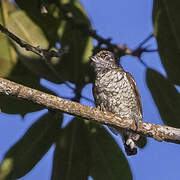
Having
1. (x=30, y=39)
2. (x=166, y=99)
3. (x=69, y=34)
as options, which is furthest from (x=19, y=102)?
(x=166, y=99)

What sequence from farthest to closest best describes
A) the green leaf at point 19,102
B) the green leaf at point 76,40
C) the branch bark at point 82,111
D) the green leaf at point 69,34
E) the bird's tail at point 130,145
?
the bird's tail at point 130,145, the green leaf at point 76,40, the green leaf at point 69,34, the green leaf at point 19,102, the branch bark at point 82,111

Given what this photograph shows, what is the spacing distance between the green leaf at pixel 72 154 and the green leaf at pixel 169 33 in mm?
868

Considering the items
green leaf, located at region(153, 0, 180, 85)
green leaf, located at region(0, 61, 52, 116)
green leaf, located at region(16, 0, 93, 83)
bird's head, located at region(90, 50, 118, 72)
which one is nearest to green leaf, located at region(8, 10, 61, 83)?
green leaf, located at region(16, 0, 93, 83)

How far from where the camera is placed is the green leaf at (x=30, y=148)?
10.8 feet

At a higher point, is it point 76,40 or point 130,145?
point 76,40

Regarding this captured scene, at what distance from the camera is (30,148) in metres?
3.34

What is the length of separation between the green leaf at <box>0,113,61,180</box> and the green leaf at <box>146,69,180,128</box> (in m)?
0.81

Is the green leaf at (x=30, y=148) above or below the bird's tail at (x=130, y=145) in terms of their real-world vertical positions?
below

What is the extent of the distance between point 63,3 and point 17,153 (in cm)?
145

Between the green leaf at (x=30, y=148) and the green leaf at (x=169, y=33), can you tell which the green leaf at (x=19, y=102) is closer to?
the green leaf at (x=30, y=148)

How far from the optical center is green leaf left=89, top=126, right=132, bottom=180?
3441 mm

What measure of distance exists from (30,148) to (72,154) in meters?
0.36

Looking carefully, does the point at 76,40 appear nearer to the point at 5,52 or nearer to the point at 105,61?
the point at 105,61

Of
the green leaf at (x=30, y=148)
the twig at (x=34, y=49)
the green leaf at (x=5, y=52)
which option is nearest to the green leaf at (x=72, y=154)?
the green leaf at (x=30, y=148)
